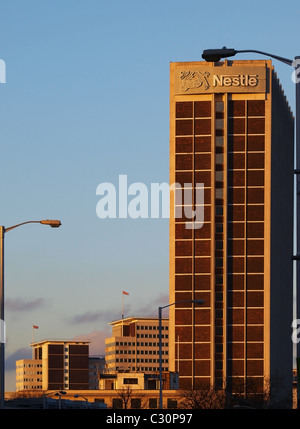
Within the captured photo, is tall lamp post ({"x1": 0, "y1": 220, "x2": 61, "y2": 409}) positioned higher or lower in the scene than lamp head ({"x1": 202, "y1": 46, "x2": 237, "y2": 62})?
lower

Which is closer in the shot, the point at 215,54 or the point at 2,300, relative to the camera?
the point at 215,54

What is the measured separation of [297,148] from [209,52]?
420 cm

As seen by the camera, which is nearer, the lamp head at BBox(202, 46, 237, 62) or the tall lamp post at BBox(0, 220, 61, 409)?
the lamp head at BBox(202, 46, 237, 62)

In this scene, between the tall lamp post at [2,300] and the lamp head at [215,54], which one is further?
the tall lamp post at [2,300]

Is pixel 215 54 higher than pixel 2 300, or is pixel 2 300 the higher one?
pixel 215 54

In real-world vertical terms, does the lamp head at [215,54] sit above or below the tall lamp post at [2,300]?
above
